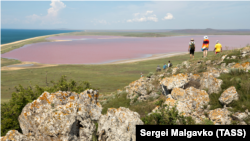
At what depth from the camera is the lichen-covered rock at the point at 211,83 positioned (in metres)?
8.93

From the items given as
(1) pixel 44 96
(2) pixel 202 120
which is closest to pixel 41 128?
(1) pixel 44 96

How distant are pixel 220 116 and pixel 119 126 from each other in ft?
13.0

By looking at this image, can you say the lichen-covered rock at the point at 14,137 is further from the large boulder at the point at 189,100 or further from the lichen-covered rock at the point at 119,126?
the large boulder at the point at 189,100

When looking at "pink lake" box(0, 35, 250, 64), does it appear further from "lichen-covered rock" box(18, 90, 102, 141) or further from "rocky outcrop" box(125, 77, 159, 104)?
"lichen-covered rock" box(18, 90, 102, 141)

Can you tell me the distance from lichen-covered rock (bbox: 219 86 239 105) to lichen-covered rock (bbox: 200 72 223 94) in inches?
35.4

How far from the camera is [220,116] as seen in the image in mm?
6820

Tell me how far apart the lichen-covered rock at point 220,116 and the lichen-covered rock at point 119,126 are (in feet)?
9.57

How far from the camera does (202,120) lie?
6.70 meters

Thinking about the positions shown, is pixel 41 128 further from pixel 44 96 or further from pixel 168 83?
pixel 168 83

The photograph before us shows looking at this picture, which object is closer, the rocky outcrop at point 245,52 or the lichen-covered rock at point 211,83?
the lichen-covered rock at point 211,83

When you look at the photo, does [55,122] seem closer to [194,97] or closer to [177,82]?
[194,97]

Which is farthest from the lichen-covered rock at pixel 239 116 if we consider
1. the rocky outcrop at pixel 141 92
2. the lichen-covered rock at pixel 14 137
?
the lichen-covered rock at pixel 14 137
